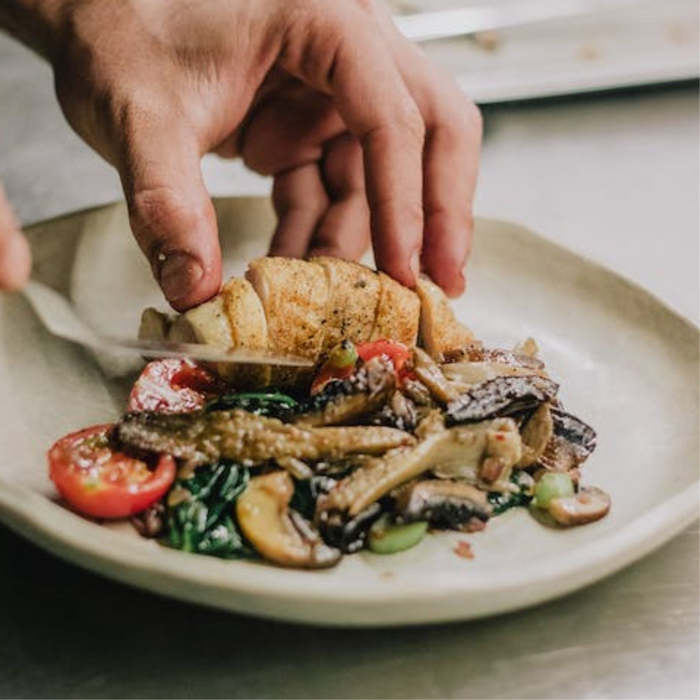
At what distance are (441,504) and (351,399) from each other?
1.12 ft

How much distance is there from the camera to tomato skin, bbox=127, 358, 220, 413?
2383mm

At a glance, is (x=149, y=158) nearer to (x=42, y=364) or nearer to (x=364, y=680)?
(x=42, y=364)

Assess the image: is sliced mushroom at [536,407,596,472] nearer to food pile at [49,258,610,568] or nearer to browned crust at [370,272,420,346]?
food pile at [49,258,610,568]

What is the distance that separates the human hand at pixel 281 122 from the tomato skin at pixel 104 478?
48 centimetres

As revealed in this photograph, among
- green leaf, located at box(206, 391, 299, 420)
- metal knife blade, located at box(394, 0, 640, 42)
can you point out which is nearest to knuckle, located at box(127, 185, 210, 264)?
green leaf, located at box(206, 391, 299, 420)

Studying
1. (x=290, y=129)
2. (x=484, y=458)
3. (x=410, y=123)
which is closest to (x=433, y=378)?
(x=484, y=458)

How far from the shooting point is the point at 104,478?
1.98m

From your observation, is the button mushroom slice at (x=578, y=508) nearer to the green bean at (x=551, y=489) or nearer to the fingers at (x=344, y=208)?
the green bean at (x=551, y=489)

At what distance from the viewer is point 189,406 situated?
2.41 meters

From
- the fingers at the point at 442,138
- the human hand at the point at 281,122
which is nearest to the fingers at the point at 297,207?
the human hand at the point at 281,122

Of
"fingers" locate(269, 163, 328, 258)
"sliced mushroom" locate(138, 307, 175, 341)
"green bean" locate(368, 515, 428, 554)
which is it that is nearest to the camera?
"green bean" locate(368, 515, 428, 554)

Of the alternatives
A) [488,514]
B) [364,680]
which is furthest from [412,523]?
[364,680]

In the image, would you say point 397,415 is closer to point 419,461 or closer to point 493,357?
point 419,461

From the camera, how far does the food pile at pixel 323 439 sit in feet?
6.50
